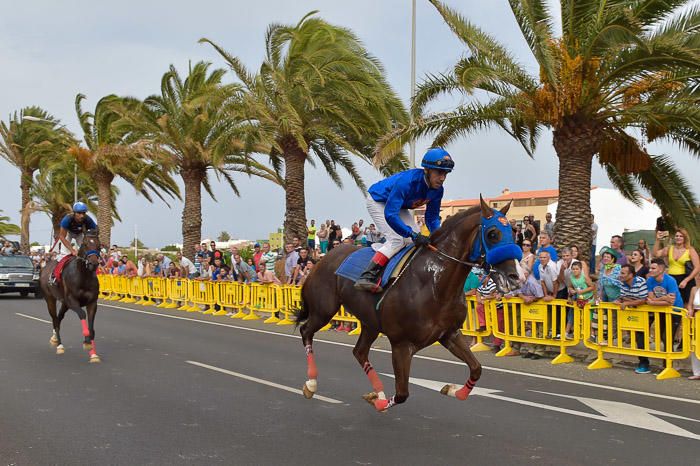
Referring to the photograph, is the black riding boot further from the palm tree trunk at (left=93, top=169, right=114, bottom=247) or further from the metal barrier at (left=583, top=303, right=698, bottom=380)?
the palm tree trunk at (left=93, top=169, right=114, bottom=247)

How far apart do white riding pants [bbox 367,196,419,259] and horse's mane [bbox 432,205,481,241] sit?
32 centimetres

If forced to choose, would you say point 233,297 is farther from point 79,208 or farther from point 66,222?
point 79,208

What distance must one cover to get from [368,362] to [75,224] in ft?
20.9

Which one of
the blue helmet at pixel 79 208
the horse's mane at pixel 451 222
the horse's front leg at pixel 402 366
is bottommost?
the horse's front leg at pixel 402 366

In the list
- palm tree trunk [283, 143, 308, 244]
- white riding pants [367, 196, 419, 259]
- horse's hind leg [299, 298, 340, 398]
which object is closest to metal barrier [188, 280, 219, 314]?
palm tree trunk [283, 143, 308, 244]

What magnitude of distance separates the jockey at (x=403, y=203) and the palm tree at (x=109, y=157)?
25.4 metres

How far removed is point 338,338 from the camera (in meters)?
14.3

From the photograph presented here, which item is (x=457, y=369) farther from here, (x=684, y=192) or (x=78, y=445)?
(x=684, y=192)

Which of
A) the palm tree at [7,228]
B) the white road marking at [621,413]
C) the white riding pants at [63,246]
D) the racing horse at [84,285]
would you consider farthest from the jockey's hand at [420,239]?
the palm tree at [7,228]

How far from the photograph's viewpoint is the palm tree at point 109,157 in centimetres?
3221

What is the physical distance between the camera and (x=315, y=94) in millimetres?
22219

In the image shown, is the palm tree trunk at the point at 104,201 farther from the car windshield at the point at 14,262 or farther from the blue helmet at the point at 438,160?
the blue helmet at the point at 438,160

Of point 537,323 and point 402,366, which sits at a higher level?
point 402,366

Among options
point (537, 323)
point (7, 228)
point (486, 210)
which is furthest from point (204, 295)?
point (7, 228)
